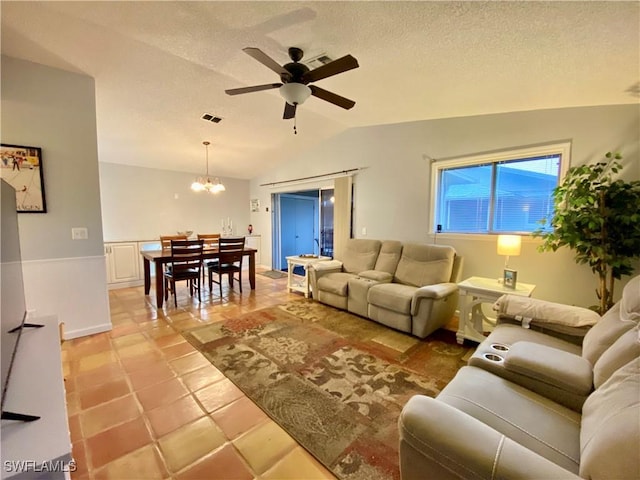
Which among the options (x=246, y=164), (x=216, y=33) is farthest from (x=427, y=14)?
(x=246, y=164)

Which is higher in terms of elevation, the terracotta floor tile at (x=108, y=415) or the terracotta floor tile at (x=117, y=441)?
the terracotta floor tile at (x=108, y=415)

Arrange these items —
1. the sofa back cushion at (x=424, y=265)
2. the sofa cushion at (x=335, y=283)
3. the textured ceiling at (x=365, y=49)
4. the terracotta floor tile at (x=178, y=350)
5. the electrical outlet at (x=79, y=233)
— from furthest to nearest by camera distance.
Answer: the sofa cushion at (x=335, y=283) < the sofa back cushion at (x=424, y=265) < the electrical outlet at (x=79, y=233) < the terracotta floor tile at (x=178, y=350) < the textured ceiling at (x=365, y=49)

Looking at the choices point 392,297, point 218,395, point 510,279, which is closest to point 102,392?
point 218,395

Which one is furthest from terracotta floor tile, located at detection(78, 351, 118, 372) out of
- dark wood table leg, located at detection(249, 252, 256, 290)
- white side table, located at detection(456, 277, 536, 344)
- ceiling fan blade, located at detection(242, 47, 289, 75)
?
white side table, located at detection(456, 277, 536, 344)

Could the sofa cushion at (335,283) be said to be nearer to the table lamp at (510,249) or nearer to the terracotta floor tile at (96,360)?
the table lamp at (510,249)

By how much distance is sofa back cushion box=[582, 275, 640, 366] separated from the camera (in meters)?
1.37

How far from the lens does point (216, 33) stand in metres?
2.11

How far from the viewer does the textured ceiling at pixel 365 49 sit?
63.4 inches

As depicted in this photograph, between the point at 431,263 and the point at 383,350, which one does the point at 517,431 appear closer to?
the point at 383,350

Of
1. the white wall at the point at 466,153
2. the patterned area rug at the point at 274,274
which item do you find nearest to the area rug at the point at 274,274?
the patterned area rug at the point at 274,274

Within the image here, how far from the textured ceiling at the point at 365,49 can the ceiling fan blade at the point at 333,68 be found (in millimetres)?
270

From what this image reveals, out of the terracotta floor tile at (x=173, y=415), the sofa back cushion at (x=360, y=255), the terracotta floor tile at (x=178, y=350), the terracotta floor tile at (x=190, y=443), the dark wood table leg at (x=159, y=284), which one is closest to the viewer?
the terracotta floor tile at (x=190, y=443)

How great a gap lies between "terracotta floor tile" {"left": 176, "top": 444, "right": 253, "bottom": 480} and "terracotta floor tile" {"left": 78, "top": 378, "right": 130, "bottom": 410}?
0.99 metres

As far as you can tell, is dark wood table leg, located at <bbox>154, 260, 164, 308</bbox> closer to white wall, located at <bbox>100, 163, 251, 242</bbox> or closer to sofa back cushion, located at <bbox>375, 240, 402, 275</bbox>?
white wall, located at <bbox>100, 163, 251, 242</bbox>
